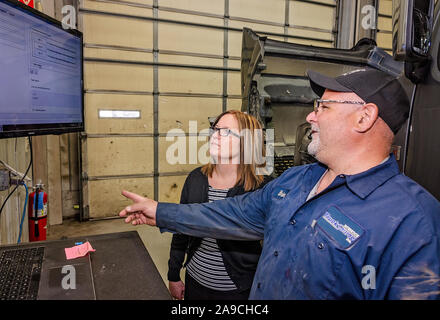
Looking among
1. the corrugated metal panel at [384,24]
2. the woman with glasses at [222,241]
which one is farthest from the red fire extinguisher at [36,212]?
the corrugated metal panel at [384,24]

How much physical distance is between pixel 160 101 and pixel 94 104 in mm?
1034

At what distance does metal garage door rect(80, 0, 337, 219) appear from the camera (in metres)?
4.95

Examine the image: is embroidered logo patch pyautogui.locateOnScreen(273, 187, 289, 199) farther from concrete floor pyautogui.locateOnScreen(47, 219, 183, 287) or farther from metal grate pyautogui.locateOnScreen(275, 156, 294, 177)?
concrete floor pyautogui.locateOnScreen(47, 219, 183, 287)

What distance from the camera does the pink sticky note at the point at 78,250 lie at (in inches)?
43.3

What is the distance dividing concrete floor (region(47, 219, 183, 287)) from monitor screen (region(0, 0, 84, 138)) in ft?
7.69

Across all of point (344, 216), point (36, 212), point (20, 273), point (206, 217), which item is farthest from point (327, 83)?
point (36, 212)

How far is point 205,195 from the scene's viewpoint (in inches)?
76.4

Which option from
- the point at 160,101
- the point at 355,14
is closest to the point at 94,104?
the point at 160,101

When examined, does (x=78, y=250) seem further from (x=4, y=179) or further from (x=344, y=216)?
(x=344, y=216)

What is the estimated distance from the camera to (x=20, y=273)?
96 cm

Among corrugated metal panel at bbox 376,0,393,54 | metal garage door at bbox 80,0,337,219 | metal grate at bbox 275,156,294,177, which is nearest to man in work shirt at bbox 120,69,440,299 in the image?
metal grate at bbox 275,156,294,177

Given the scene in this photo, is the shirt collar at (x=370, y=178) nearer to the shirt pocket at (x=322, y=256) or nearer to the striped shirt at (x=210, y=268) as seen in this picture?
the shirt pocket at (x=322, y=256)

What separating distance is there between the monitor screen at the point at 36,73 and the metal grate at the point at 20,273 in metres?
0.46

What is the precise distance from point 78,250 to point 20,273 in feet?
0.64
